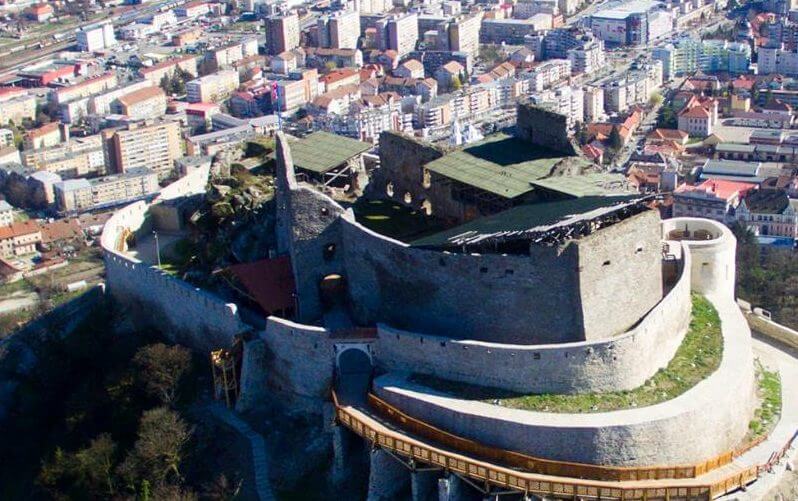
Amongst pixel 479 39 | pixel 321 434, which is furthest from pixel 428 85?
pixel 321 434

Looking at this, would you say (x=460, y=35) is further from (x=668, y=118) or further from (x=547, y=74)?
(x=668, y=118)

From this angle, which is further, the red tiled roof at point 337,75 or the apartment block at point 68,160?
the red tiled roof at point 337,75

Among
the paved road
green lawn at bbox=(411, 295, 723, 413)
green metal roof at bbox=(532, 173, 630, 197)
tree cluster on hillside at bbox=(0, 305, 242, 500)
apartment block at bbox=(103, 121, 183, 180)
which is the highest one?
green metal roof at bbox=(532, 173, 630, 197)

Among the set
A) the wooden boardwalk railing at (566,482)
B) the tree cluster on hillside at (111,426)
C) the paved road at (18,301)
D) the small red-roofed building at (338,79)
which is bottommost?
the paved road at (18,301)

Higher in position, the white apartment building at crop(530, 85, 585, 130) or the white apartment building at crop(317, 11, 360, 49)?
the white apartment building at crop(317, 11, 360, 49)

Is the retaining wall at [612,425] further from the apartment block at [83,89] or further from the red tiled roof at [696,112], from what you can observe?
the apartment block at [83,89]

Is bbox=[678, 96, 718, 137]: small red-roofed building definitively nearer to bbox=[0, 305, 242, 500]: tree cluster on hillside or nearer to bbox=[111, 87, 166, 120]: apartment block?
bbox=[111, 87, 166, 120]: apartment block

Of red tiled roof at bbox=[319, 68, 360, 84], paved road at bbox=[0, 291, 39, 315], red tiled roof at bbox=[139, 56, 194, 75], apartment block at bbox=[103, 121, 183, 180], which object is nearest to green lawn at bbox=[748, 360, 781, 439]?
paved road at bbox=[0, 291, 39, 315]

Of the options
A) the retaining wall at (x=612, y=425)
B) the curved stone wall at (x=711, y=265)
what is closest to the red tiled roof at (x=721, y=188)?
the curved stone wall at (x=711, y=265)
